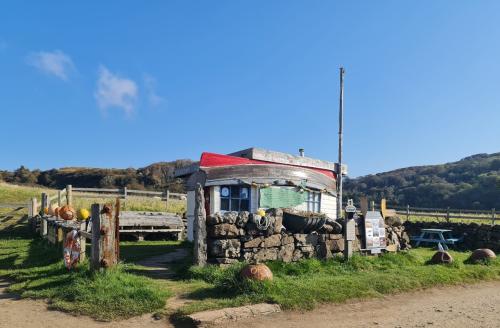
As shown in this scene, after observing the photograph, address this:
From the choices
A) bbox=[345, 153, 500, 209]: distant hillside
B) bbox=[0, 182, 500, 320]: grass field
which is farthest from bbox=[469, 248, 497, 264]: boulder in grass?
bbox=[345, 153, 500, 209]: distant hillside

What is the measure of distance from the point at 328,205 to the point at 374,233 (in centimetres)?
341

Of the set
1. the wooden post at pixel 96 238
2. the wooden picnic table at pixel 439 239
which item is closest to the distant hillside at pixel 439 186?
the wooden picnic table at pixel 439 239

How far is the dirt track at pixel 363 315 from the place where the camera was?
6.05 m

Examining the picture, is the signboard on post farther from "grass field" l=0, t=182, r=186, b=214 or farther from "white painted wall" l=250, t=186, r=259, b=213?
"grass field" l=0, t=182, r=186, b=214

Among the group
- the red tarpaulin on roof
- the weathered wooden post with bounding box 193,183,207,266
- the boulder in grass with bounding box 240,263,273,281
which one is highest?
the red tarpaulin on roof

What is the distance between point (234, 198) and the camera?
12930 mm

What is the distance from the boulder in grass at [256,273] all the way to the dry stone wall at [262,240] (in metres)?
1.64

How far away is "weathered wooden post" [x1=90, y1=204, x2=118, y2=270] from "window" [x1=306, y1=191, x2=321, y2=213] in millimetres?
7480

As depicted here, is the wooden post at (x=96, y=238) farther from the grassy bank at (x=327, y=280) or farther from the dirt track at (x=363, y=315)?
the grassy bank at (x=327, y=280)

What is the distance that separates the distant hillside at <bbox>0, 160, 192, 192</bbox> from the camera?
48125mm

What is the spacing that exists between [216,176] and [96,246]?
511cm

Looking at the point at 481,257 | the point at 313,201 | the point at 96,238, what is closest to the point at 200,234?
the point at 96,238

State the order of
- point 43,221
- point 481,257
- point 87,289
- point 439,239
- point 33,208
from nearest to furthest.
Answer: point 87,289 → point 481,257 → point 43,221 → point 33,208 → point 439,239

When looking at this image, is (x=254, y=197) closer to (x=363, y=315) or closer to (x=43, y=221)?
(x=363, y=315)
